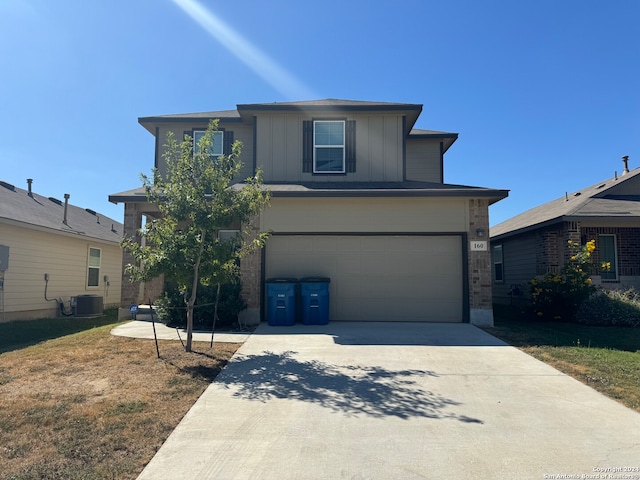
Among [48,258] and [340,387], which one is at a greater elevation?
[48,258]

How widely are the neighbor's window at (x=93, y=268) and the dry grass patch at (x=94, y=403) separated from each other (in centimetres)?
797

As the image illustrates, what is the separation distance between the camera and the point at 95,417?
434 centimetres

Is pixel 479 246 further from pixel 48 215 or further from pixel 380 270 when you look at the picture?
pixel 48 215

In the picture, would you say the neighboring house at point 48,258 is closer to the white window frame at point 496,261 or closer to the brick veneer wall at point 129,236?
the brick veneer wall at point 129,236

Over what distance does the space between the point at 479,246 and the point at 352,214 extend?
122 inches

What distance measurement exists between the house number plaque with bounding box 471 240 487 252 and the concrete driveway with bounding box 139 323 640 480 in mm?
3532

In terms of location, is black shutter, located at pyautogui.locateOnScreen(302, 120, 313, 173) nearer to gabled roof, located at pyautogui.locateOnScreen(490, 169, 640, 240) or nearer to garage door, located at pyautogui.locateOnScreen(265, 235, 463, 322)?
garage door, located at pyautogui.locateOnScreen(265, 235, 463, 322)

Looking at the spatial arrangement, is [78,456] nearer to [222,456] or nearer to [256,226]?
[222,456]

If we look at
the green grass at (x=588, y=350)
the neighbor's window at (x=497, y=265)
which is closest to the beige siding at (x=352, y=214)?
the green grass at (x=588, y=350)

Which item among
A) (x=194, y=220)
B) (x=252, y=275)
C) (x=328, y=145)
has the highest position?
(x=328, y=145)

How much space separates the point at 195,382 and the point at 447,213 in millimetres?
7197

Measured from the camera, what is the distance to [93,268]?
15.5 m

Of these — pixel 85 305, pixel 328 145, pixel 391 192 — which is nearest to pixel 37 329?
pixel 85 305

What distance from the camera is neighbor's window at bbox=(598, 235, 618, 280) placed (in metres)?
13.0
